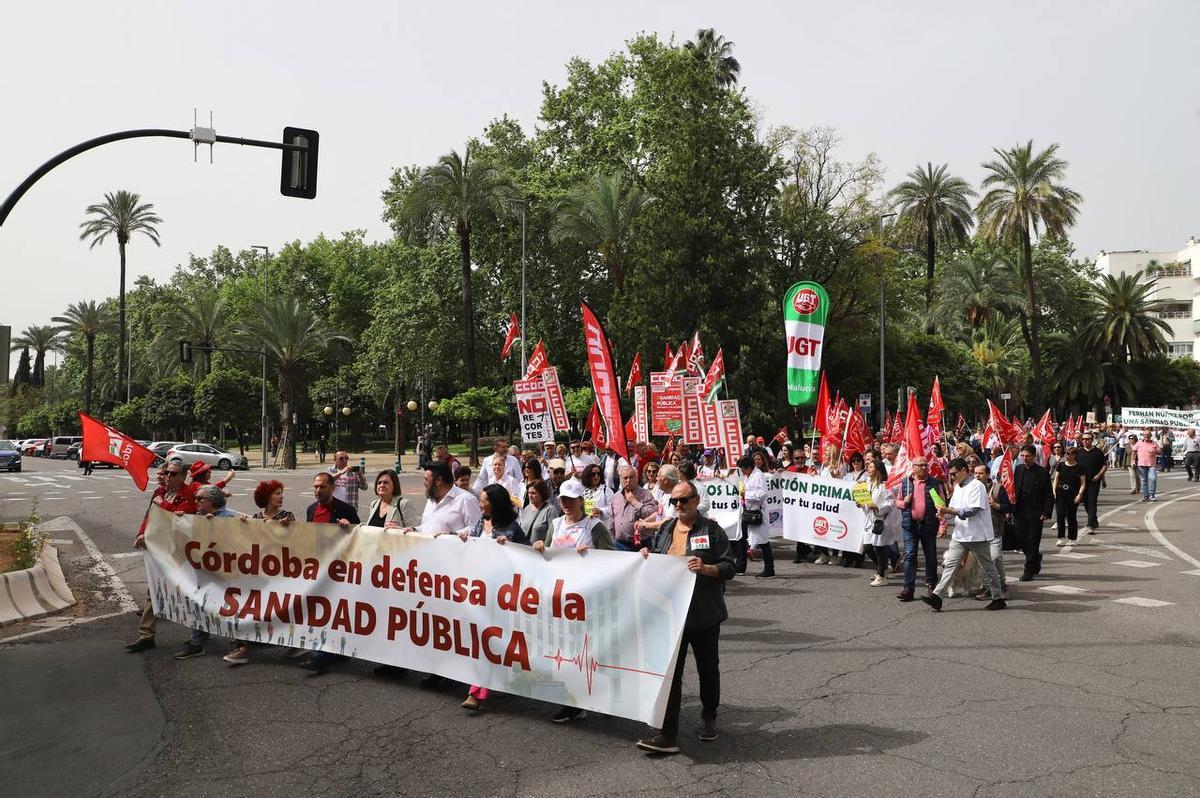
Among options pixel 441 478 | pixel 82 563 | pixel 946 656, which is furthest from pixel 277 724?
pixel 82 563

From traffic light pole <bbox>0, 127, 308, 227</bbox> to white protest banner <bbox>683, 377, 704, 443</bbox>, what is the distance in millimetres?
7778

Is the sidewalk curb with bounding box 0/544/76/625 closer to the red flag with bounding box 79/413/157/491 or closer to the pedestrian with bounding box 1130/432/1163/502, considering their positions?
the red flag with bounding box 79/413/157/491

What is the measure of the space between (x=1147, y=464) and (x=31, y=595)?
77.5ft

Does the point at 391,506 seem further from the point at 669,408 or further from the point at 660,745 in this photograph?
the point at 669,408

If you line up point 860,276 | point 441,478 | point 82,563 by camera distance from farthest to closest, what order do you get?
point 860,276
point 82,563
point 441,478

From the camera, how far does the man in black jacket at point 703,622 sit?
5.77 m

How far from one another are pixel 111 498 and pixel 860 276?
31.1 m

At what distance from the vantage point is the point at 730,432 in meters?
16.4

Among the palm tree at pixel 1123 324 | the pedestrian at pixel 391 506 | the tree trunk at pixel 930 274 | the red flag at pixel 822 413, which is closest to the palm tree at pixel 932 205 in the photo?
the tree trunk at pixel 930 274

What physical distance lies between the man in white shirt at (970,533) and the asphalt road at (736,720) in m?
0.30

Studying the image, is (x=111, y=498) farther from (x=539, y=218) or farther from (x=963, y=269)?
(x=963, y=269)

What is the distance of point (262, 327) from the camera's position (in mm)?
49750

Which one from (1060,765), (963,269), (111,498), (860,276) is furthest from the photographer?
(963,269)

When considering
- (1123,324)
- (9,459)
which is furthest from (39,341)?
(1123,324)
